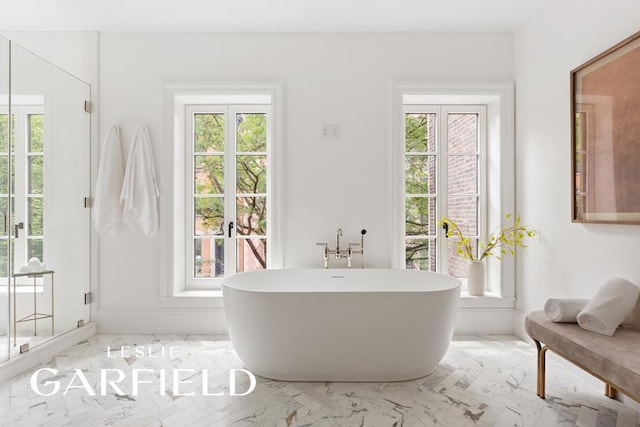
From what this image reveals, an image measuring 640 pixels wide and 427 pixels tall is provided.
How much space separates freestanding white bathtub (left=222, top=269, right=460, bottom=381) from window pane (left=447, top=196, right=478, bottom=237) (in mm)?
1243

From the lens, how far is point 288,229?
10.00 feet

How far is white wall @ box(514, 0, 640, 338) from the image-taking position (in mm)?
2002

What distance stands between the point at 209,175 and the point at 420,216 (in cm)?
191

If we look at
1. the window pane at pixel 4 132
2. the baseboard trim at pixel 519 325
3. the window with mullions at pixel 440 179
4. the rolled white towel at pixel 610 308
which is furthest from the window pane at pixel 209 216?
the rolled white towel at pixel 610 308

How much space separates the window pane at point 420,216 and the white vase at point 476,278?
0.45 m

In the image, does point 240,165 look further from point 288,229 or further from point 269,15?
point 269,15

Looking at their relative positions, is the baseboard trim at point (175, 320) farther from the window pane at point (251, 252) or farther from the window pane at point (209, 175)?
the window pane at point (209, 175)

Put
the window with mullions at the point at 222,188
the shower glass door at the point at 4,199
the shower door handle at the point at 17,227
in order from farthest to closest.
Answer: the window with mullions at the point at 222,188
the shower door handle at the point at 17,227
the shower glass door at the point at 4,199

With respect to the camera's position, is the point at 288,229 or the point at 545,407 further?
the point at 288,229

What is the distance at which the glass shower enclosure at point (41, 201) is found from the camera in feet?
7.46

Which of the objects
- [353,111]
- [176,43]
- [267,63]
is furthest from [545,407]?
[176,43]

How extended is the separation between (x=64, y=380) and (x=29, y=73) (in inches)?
76.7

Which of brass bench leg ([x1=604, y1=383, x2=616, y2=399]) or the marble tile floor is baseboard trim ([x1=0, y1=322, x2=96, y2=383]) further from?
brass bench leg ([x1=604, y1=383, x2=616, y2=399])

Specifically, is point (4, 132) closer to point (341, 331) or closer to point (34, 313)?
point (34, 313)
